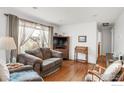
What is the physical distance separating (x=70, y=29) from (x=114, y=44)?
0.67 meters

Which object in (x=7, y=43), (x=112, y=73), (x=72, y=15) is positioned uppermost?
(x=72, y=15)

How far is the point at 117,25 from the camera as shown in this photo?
152cm

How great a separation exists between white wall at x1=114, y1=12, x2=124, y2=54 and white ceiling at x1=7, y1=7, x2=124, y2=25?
11cm

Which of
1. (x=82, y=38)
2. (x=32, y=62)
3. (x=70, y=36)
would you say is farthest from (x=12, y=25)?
(x=82, y=38)

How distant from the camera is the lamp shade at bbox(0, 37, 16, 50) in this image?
1.38 meters

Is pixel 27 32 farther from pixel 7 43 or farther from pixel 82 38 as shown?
pixel 82 38

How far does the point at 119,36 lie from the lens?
63.3 inches

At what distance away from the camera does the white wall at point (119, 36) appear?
1.51m

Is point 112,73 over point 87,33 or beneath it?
beneath

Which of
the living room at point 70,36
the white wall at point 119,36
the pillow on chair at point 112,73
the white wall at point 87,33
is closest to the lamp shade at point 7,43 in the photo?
the living room at point 70,36

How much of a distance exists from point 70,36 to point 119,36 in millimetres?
716

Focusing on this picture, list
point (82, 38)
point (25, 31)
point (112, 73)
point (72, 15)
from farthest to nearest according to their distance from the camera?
point (82, 38) → point (72, 15) → point (25, 31) → point (112, 73)

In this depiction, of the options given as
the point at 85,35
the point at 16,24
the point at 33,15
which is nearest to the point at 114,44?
the point at 85,35
